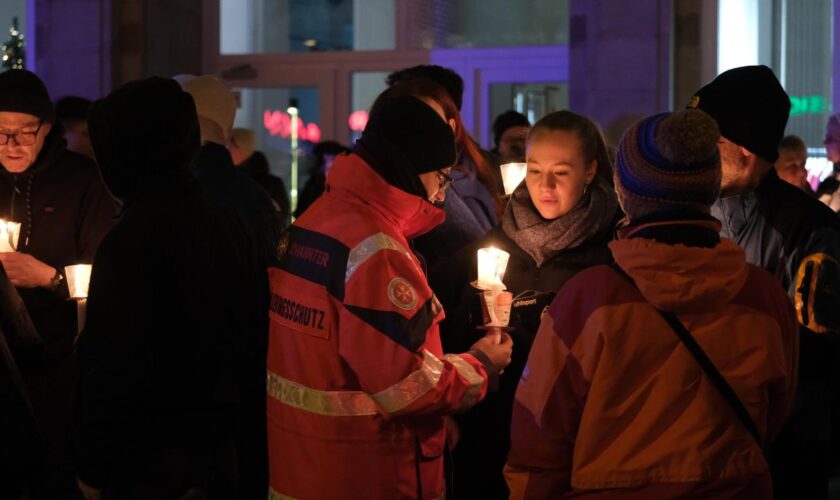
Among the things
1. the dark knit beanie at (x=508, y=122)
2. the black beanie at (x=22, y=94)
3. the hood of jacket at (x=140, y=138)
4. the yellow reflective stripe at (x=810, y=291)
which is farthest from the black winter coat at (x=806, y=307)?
the dark knit beanie at (x=508, y=122)

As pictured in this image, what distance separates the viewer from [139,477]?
111 inches

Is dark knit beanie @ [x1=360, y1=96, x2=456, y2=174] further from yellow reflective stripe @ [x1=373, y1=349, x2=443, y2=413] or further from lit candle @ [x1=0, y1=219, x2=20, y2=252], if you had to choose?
lit candle @ [x1=0, y1=219, x2=20, y2=252]

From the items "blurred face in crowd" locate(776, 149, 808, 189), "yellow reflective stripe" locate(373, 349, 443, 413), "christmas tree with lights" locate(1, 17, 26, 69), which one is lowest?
"yellow reflective stripe" locate(373, 349, 443, 413)

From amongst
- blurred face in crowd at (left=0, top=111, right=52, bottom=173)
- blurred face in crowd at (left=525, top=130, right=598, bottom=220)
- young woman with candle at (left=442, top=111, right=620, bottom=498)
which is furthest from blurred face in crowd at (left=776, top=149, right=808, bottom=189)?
blurred face in crowd at (left=0, top=111, right=52, bottom=173)

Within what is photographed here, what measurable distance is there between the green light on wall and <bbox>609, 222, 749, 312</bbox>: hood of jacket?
25.0 ft

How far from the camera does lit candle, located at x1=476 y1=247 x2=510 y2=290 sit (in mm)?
3197

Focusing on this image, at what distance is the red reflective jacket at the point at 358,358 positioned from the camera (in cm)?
264

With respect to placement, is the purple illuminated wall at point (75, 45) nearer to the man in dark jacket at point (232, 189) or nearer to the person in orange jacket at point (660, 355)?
the man in dark jacket at point (232, 189)

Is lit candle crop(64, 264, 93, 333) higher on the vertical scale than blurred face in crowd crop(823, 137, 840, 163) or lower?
lower

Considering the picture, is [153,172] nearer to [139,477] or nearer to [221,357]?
[221,357]

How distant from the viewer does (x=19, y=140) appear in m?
4.55

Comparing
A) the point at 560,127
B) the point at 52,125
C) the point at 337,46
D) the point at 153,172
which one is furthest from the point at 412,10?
the point at 153,172

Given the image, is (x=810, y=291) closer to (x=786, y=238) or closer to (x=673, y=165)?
(x=786, y=238)

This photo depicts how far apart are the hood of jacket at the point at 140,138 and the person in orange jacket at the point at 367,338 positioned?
1.26 feet
